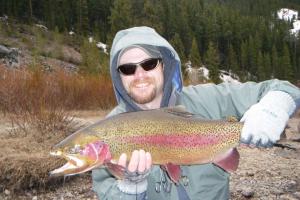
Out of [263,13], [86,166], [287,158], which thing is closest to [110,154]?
[86,166]

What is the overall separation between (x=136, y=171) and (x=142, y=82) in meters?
0.67

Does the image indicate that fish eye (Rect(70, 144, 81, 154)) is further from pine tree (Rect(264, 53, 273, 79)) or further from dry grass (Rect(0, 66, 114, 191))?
pine tree (Rect(264, 53, 273, 79))

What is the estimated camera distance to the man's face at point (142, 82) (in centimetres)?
308

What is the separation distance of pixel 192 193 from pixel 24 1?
56.2 metres

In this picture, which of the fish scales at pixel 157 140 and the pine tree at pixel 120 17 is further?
the pine tree at pixel 120 17

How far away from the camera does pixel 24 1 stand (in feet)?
183

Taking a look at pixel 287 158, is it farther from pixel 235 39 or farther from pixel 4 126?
pixel 235 39

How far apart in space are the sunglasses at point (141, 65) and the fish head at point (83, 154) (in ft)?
2.34

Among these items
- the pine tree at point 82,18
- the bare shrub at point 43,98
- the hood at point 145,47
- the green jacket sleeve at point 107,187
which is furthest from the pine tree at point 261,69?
the green jacket sleeve at point 107,187

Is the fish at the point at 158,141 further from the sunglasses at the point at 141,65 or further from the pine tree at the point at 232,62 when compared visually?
the pine tree at the point at 232,62

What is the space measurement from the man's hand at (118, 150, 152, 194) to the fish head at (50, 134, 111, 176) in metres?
0.11

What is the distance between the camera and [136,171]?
8.65 ft

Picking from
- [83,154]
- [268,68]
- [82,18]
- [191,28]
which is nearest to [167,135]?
[83,154]

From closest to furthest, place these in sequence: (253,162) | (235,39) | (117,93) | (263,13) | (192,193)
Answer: (192,193) → (117,93) → (253,162) → (235,39) → (263,13)
